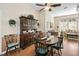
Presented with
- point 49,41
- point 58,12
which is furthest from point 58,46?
point 58,12

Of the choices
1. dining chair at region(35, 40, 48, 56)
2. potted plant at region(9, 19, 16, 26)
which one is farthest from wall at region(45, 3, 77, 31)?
potted plant at region(9, 19, 16, 26)

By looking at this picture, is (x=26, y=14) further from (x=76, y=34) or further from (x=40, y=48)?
(x=76, y=34)

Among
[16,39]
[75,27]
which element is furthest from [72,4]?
[16,39]

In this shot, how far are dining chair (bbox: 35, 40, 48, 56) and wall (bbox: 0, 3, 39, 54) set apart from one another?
0.42 metres

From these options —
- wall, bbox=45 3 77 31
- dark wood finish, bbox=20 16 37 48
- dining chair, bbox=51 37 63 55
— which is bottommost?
dining chair, bbox=51 37 63 55

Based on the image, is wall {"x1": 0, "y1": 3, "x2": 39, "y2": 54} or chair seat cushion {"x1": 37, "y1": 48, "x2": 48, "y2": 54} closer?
wall {"x1": 0, "y1": 3, "x2": 39, "y2": 54}

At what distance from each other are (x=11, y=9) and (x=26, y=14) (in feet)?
0.92

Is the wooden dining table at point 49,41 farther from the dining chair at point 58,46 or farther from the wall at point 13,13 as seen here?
the wall at point 13,13

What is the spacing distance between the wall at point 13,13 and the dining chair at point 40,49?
1.39ft

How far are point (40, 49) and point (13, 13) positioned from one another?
813mm

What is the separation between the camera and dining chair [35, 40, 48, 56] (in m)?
2.38

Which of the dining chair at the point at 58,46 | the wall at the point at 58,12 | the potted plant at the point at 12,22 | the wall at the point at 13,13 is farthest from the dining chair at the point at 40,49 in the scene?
the potted plant at the point at 12,22

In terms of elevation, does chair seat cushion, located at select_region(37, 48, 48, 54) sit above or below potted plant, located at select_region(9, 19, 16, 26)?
below

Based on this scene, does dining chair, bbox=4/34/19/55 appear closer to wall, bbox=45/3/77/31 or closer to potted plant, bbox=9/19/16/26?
potted plant, bbox=9/19/16/26
